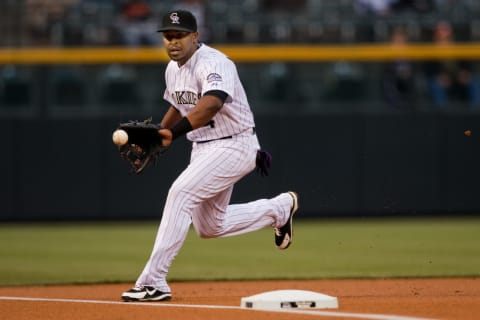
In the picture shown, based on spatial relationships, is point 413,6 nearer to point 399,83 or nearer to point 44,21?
point 399,83

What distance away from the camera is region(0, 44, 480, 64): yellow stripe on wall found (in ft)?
38.3

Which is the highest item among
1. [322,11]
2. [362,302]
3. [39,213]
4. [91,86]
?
[322,11]

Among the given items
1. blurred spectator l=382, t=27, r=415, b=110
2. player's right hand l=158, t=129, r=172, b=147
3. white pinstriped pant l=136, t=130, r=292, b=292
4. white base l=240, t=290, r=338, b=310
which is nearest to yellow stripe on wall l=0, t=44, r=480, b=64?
blurred spectator l=382, t=27, r=415, b=110

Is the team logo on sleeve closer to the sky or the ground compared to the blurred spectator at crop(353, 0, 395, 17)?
closer to the ground

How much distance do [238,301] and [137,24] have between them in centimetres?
754

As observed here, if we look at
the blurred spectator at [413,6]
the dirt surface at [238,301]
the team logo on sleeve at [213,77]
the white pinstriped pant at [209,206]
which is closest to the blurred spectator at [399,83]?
the blurred spectator at [413,6]

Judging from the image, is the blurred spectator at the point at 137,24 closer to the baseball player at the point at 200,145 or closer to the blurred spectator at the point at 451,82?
the blurred spectator at the point at 451,82

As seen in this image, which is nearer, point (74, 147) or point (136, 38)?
point (74, 147)

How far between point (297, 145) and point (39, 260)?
405 cm

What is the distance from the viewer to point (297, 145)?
11.9 metres

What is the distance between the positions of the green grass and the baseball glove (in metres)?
2.03

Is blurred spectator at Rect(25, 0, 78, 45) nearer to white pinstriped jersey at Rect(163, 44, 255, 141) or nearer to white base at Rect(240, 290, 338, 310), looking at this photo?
white pinstriped jersey at Rect(163, 44, 255, 141)

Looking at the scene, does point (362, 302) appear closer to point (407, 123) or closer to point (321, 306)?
point (321, 306)

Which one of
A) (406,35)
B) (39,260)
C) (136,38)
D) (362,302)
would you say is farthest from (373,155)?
(362,302)
